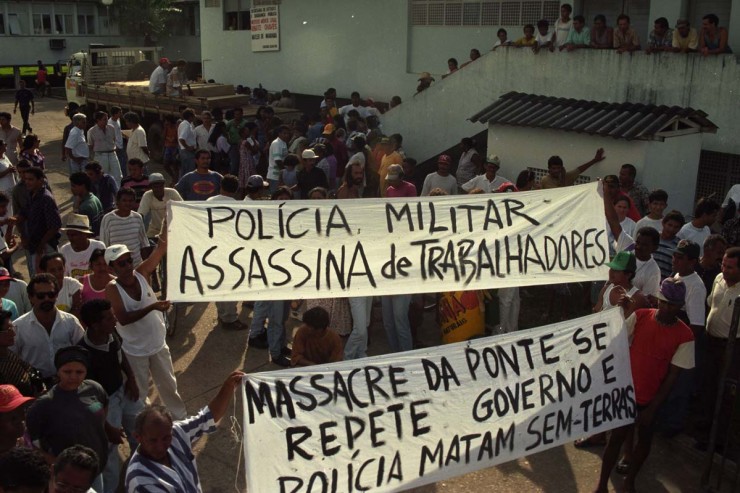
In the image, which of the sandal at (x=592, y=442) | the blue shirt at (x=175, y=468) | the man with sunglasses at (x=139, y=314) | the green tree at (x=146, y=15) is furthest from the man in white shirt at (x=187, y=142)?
the green tree at (x=146, y=15)

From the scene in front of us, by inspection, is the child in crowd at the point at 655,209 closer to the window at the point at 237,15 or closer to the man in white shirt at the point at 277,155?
the man in white shirt at the point at 277,155

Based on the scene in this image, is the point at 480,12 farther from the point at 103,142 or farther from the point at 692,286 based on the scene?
the point at 692,286

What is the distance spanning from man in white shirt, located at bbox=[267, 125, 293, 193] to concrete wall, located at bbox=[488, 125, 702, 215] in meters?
3.51

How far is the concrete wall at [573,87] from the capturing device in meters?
10.7

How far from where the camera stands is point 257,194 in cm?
792

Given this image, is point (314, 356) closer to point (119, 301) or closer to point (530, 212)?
point (119, 301)

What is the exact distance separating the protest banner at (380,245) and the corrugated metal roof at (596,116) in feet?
15.8

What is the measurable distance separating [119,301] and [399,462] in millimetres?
2388

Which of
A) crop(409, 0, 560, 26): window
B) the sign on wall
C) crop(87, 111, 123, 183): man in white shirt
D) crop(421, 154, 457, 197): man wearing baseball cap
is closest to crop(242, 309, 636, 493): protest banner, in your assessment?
crop(421, 154, 457, 197): man wearing baseball cap

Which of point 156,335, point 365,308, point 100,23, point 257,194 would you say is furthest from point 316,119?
point 100,23

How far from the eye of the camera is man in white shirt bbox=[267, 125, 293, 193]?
11.7 metres

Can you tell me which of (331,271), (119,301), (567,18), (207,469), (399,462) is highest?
(567,18)

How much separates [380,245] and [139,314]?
1.84 metres

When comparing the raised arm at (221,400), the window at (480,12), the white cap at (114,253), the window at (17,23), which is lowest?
the raised arm at (221,400)
